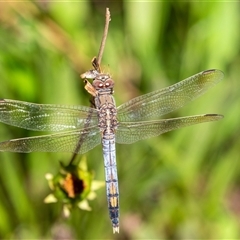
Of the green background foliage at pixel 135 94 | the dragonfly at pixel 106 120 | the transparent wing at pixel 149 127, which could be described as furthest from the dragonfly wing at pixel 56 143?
the green background foliage at pixel 135 94

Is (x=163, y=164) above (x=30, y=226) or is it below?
above

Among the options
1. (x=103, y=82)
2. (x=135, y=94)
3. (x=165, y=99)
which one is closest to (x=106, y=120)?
(x=103, y=82)

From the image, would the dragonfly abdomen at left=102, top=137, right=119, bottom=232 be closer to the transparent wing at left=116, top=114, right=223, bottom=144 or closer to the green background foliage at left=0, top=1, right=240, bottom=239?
the transparent wing at left=116, top=114, right=223, bottom=144

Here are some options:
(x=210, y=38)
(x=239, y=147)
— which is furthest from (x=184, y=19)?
(x=239, y=147)

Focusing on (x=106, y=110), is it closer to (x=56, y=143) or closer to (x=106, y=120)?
(x=106, y=120)

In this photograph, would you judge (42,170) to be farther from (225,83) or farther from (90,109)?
(225,83)
